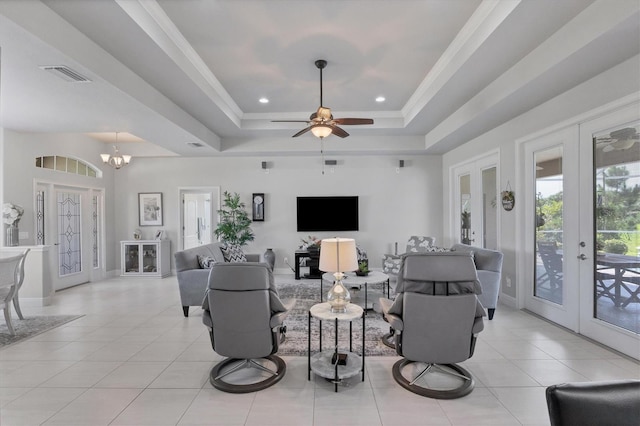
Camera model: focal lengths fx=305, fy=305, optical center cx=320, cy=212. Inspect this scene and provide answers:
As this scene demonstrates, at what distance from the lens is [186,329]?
12.3 ft

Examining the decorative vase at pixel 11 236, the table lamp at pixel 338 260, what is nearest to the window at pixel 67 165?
the decorative vase at pixel 11 236

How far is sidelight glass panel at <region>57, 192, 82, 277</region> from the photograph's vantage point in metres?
5.81

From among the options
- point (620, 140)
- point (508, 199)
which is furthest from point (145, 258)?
point (620, 140)

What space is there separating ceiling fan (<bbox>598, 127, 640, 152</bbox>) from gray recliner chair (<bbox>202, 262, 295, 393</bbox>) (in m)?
3.56

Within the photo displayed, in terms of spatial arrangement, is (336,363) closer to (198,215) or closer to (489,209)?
(489,209)

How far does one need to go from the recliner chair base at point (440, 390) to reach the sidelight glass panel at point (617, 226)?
1.80 metres

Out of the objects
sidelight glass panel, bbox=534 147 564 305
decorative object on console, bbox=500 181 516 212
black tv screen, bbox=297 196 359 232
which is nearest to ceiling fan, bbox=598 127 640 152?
sidelight glass panel, bbox=534 147 564 305

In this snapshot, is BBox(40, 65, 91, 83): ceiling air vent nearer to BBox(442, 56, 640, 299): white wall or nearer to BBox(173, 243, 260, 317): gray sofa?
BBox(173, 243, 260, 317): gray sofa

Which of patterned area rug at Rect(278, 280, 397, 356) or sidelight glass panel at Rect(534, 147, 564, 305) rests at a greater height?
sidelight glass panel at Rect(534, 147, 564, 305)

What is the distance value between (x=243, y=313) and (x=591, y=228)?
366 centimetres

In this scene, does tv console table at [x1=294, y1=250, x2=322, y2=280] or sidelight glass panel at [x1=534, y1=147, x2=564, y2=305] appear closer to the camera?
sidelight glass panel at [x1=534, y1=147, x2=564, y2=305]

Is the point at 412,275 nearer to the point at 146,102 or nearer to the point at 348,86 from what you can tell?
the point at 348,86

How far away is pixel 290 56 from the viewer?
356 cm

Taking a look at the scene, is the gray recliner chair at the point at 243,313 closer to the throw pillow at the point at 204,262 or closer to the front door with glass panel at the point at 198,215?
the throw pillow at the point at 204,262
